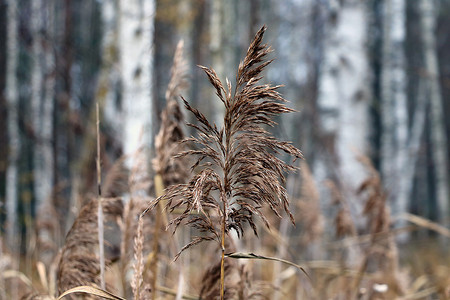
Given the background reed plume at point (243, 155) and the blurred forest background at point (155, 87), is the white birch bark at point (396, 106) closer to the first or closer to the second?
the blurred forest background at point (155, 87)

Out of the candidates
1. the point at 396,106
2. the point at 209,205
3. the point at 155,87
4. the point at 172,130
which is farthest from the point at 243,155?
the point at 396,106

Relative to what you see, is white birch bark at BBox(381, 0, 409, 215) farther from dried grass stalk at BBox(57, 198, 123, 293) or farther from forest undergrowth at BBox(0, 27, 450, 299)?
dried grass stalk at BBox(57, 198, 123, 293)

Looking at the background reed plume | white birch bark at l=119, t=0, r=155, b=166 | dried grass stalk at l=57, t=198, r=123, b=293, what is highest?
white birch bark at l=119, t=0, r=155, b=166

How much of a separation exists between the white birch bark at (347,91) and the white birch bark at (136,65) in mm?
2042

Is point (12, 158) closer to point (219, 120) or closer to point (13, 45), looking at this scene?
point (13, 45)

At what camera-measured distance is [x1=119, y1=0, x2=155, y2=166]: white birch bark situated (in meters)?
3.23

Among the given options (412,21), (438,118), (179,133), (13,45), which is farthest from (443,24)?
(179,133)

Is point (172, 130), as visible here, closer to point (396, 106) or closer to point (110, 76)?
point (110, 76)

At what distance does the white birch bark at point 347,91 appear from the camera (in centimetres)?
458

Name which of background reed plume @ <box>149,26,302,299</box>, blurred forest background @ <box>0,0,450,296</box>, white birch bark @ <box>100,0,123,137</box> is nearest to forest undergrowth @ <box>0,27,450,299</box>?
background reed plume @ <box>149,26,302,299</box>

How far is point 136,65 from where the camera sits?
129 inches

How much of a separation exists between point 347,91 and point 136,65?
7.65 feet

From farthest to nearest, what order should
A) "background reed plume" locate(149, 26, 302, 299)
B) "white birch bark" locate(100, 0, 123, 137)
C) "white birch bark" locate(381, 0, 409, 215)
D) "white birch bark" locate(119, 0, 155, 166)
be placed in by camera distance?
"white birch bark" locate(381, 0, 409, 215), "white birch bark" locate(100, 0, 123, 137), "white birch bark" locate(119, 0, 155, 166), "background reed plume" locate(149, 26, 302, 299)

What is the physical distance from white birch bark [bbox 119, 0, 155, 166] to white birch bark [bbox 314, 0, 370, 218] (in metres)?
2.04
